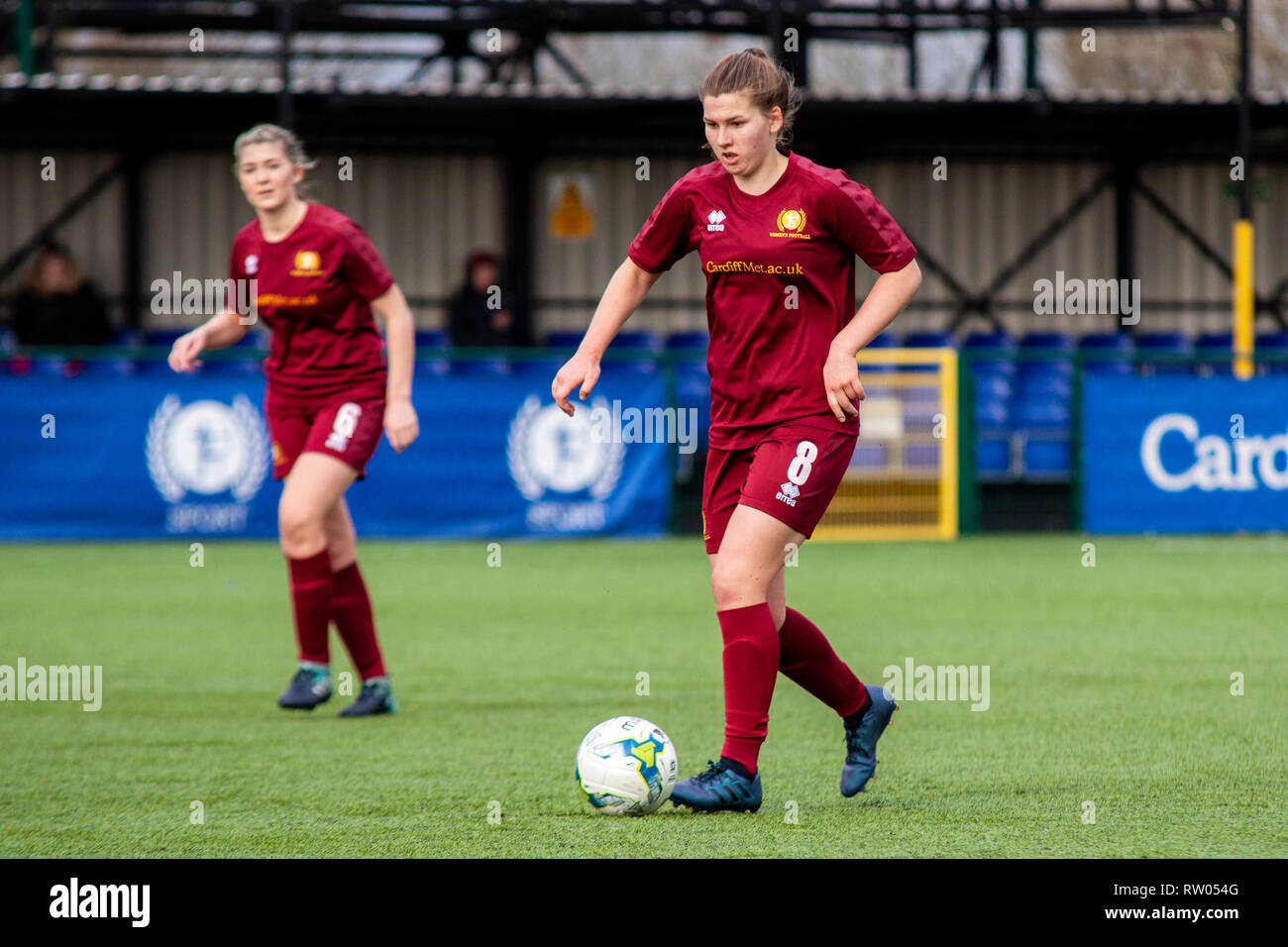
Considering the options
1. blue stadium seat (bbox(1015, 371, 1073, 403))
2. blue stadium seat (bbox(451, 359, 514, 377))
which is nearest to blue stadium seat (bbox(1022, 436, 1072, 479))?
blue stadium seat (bbox(1015, 371, 1073, 403))

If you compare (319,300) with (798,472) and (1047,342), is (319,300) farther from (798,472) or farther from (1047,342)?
(1047,342)

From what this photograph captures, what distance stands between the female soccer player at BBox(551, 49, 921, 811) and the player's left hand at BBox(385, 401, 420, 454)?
1.60 meters

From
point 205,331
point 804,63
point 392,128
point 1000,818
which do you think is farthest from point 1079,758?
point 392,128

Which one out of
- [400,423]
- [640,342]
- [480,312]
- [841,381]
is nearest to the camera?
[841,381]

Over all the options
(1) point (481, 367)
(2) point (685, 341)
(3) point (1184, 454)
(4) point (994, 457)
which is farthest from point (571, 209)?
(3) point (1184, 454)

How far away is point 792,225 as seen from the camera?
4562mm

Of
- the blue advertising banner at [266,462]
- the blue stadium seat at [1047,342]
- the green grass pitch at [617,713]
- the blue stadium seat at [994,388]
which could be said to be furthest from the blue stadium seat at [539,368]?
the blue stadium seat at [1047,342]

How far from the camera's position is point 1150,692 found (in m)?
6.85

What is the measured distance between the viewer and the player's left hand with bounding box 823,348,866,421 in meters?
4.44

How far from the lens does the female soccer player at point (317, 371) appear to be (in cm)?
637

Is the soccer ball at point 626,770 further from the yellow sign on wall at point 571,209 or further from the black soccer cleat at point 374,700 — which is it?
the yellow sign on wall at point 571,209

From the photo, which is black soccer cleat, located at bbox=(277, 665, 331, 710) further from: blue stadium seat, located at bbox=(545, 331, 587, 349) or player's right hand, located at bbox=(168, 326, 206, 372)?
blue stadium seat, located at bbox=(545, 331, 587, 349)

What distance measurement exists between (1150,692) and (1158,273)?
17.6 m

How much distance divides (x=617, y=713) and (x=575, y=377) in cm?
214
